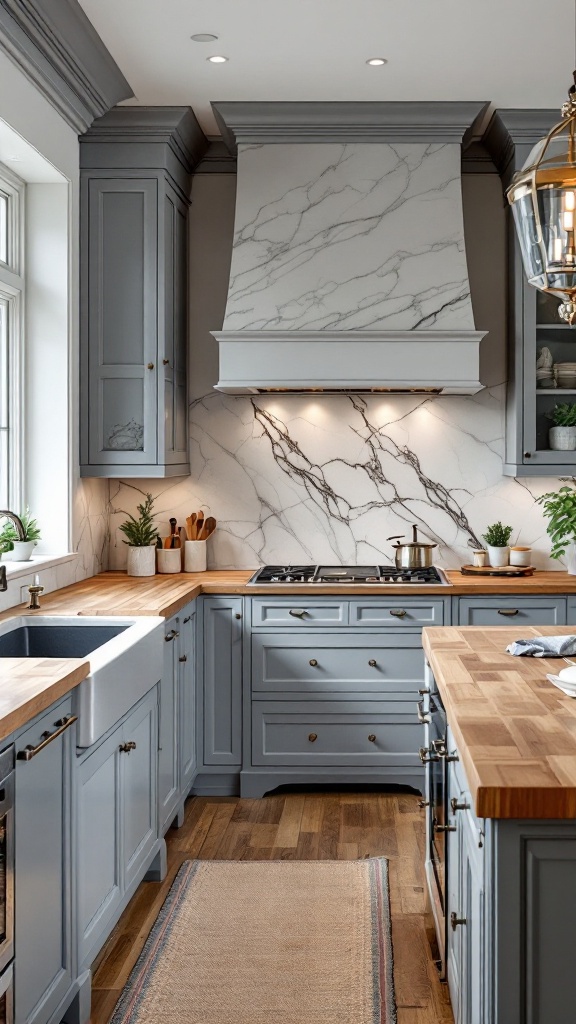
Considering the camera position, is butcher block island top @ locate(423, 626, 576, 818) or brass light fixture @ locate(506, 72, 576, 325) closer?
butcher block island top @ locate(423, 626, 576, 818)

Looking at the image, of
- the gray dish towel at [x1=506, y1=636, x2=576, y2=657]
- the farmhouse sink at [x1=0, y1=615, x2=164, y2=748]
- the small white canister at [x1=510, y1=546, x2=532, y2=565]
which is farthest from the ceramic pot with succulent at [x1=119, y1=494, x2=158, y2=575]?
the gray dish towel at [x1=506, y1=636, x2=576, y2=657]

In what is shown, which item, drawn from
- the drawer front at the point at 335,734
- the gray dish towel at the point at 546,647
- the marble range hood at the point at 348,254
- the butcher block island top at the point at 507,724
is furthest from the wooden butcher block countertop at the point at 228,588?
the gray dish towel at the point at 546,647

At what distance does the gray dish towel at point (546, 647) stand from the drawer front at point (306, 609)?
1.59 meters

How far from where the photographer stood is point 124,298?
4.15m

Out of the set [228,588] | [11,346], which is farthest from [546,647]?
[11,346]

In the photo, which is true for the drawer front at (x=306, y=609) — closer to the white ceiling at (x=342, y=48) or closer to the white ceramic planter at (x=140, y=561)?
the white ceramic planter at (x=140, y=561)

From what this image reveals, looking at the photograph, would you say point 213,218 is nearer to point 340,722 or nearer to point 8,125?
point 8,125

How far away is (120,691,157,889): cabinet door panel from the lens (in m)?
2.83

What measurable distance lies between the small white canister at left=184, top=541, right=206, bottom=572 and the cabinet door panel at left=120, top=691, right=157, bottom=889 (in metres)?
1.31

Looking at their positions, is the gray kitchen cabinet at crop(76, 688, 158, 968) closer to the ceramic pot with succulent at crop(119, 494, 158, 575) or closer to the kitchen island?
the kitchen island

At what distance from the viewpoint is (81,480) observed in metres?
4.18

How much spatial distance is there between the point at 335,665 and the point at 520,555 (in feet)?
3.48

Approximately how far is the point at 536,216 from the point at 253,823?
9.15 ft

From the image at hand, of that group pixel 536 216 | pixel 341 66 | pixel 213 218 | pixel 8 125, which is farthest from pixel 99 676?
pixel 213 218
